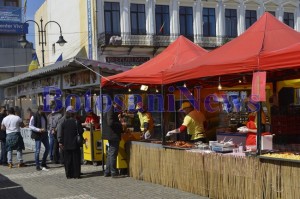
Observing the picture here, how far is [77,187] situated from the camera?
10.0 meters

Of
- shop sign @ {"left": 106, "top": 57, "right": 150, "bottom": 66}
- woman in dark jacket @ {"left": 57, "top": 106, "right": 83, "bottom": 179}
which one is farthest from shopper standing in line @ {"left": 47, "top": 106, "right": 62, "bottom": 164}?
shop sign @ {"left": 106, "top": 57, "right": 150, "bottom": 66}

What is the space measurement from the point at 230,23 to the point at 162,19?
593 centimetres

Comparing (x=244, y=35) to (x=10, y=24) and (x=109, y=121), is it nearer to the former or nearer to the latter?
(x=109, y=121)

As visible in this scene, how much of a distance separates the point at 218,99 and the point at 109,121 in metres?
4.67

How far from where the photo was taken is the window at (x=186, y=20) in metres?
33.7

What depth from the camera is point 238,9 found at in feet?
118

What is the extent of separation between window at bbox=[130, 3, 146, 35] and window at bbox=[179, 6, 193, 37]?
3.06 m

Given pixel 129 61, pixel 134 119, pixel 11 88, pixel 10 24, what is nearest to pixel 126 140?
pixel 134 119

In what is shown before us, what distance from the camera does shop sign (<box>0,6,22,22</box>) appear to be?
1766 inches

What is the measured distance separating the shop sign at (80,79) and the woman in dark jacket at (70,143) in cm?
203

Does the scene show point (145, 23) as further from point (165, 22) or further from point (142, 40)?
point (165, 22)

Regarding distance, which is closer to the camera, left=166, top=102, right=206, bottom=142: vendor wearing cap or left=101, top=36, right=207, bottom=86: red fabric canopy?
left=101, top=36, right=207, bottom=86: red fabric canopy

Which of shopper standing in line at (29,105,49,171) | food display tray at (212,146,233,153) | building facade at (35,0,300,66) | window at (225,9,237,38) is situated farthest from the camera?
window at (225,9,237,38)

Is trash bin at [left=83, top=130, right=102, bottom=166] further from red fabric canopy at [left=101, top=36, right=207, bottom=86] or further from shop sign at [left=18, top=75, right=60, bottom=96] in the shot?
shop sign at [left=18, top=75, right=60, bottom=96]
